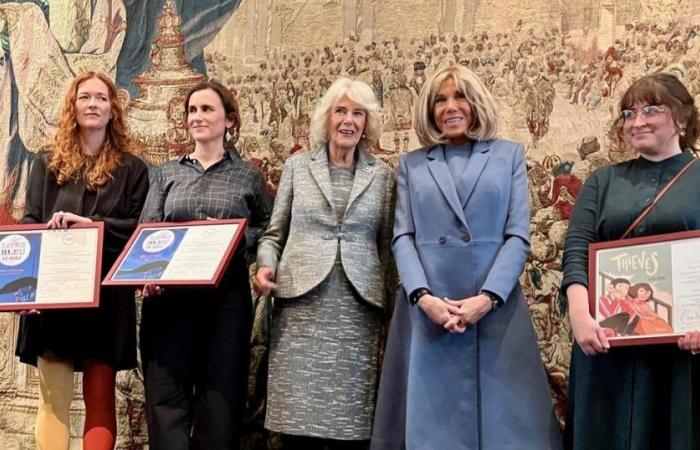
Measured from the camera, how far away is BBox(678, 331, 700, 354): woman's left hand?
3.33 metres

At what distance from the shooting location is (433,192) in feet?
13.4

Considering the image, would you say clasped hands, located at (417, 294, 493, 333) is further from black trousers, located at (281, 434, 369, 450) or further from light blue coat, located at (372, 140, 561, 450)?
black trousers, located at (281, 434, 369, 450)

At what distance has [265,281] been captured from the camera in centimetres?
426

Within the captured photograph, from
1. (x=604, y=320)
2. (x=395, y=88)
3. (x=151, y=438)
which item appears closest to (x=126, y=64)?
(x=395, y=88)

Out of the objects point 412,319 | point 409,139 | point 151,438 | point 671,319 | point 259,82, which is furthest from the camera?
point 259,82

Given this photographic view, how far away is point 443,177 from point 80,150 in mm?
1938

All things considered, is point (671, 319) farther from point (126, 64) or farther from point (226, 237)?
point (126, 64)

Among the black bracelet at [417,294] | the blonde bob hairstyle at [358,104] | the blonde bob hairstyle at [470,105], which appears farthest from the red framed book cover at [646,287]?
the blonde bob hairstyle at [358,104]

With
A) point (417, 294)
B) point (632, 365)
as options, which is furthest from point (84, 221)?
point (632, 365)

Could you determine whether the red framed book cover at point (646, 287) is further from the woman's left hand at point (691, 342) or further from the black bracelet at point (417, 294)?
the black bracelet at point (417, 294)

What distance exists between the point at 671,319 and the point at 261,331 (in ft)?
8.40

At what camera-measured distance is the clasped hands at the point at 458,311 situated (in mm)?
3795

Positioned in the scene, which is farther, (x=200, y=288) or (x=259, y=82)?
(x=259, y=82)

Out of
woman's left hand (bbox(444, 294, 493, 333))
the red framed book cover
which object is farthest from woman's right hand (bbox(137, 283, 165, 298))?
the red framed book cover
